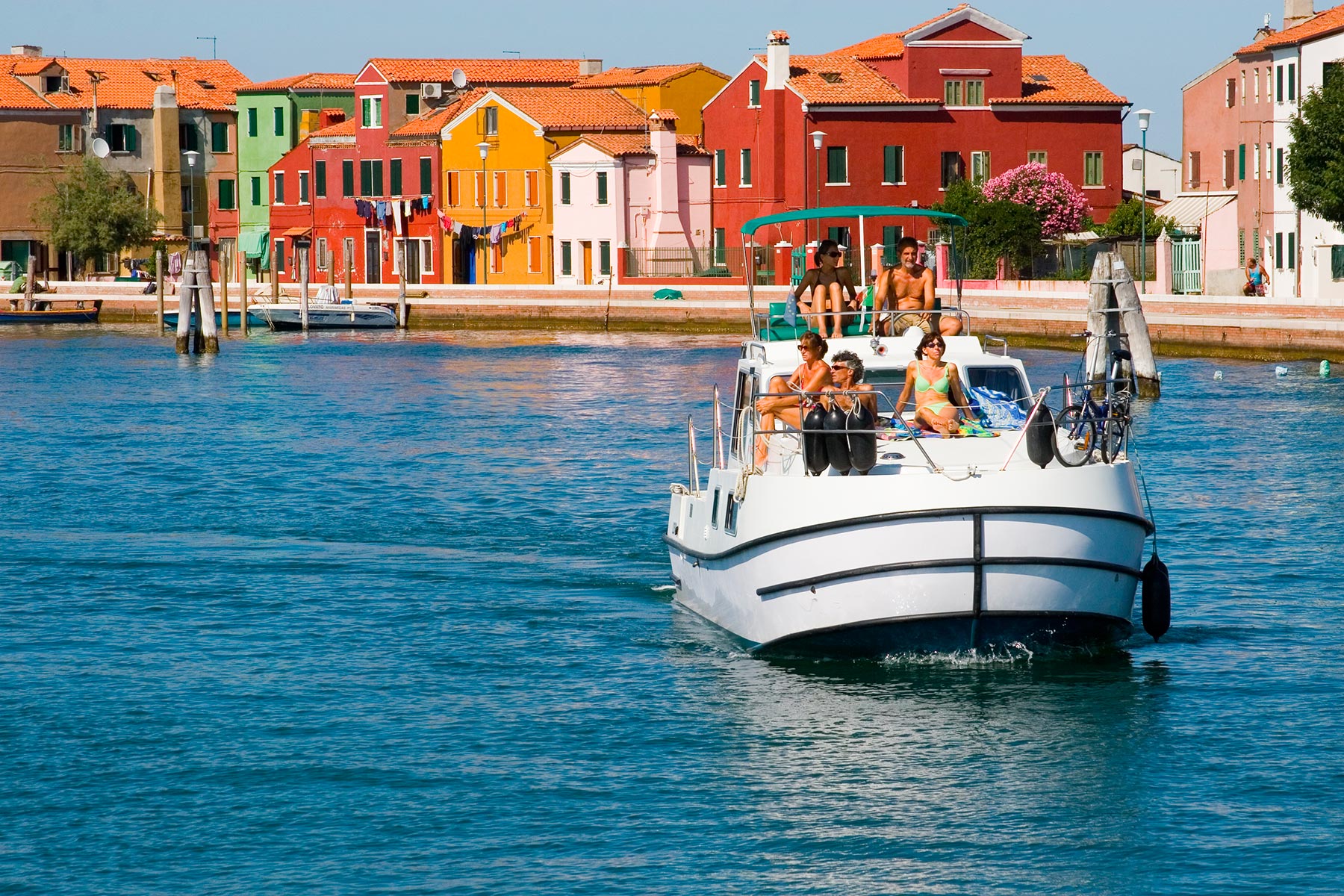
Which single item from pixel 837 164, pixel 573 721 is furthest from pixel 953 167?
pixel 573 721

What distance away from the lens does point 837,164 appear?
74.3 metres

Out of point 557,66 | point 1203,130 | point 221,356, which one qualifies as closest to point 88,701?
point 221,356

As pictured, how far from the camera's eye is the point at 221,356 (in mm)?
61531

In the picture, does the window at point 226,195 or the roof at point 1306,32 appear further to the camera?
the window at point 226,195

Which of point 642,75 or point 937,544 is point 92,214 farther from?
point 937,544

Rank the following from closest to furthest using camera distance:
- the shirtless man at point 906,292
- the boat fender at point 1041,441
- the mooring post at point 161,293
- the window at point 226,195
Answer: the boat fender at point 1041,441 → the shirtless man at point 906,292 → the mooring post at point 161,293 → the window at point 226,195

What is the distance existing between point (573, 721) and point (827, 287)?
212 inches

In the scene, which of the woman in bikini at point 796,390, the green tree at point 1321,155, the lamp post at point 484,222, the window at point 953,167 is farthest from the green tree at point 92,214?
the woman in bikini at point 796,390

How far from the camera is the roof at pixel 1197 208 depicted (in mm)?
72125

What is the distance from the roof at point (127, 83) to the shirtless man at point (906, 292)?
80.9 metres

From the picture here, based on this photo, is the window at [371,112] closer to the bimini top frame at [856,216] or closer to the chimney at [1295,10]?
the chimney at [1295,10]

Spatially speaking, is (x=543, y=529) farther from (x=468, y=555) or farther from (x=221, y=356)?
(x=221, y=356)

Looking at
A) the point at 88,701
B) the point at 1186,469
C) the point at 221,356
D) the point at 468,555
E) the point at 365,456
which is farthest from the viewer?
the point at 221,356

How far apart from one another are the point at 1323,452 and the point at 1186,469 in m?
3.00
